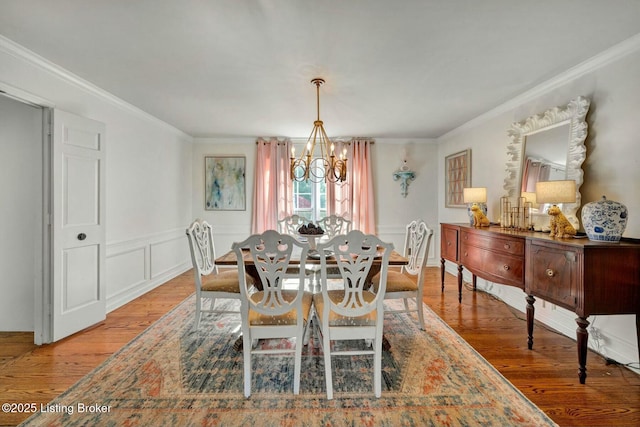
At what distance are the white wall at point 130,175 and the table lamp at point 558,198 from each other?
4353 mm

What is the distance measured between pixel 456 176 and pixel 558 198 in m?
2.54

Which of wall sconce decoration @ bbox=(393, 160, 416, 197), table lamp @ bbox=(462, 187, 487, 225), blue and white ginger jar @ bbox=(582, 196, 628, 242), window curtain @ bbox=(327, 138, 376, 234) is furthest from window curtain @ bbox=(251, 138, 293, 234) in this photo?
blue and white ginger jar @ bbox=(582, 196, 628, 242)

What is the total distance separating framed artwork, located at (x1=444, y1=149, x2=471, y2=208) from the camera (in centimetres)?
448

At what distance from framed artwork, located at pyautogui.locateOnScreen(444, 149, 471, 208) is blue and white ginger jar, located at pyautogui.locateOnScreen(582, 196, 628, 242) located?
2.40m

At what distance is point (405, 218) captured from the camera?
550 centimetres

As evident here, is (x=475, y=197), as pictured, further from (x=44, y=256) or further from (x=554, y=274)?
(x=44, y=256)

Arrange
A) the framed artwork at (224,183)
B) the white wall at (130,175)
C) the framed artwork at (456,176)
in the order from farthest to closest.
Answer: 1. the framed artwork at (224,183)
2. the framed artwork at (456,176)
3. the white wall at (130,175)

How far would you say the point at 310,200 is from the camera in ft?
18.0

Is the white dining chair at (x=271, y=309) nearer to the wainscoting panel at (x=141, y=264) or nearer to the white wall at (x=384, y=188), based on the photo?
the wainscoting panel at (x=141, y=264)

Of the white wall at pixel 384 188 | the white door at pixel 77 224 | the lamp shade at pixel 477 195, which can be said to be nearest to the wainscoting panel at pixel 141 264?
the white door at pixel 77 224

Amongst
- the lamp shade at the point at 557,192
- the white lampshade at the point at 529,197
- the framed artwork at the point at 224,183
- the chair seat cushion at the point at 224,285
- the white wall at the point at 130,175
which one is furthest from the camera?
the framed artwork at the point at 224,183

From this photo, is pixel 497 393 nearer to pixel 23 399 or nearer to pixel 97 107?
pixel 23 399

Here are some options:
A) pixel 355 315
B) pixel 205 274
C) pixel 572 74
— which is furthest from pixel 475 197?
pixel 205 274

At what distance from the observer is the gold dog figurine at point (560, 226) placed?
237cm
